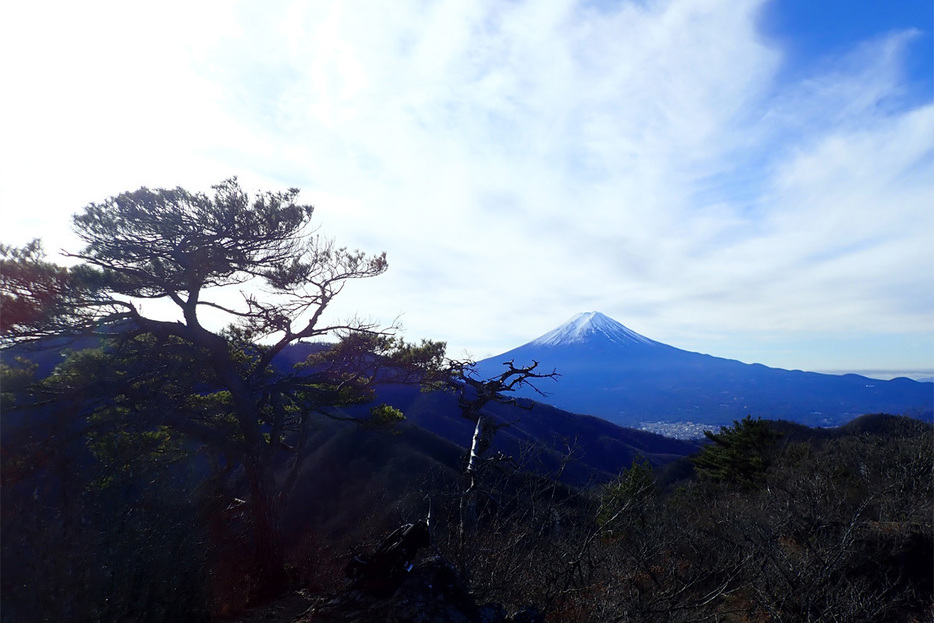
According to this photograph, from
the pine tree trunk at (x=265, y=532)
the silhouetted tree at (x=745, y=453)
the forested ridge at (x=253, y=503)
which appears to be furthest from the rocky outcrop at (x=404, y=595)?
the silhouetted tree at (x=745, y=453)

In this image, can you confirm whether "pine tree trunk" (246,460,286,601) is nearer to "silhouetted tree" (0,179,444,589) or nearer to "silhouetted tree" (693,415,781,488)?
"silhouetted tree" (0,179,444,589)

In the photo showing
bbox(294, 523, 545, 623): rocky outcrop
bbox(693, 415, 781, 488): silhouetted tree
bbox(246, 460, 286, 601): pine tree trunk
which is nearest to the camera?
bbox(294, 523, 545, 623): rocky outcrop

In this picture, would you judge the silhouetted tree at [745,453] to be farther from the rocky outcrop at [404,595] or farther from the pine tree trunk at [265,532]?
the rocky outcrop at [404,595]

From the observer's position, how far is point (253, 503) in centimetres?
782

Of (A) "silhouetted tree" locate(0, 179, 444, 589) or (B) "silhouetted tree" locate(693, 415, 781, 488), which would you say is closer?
(A) "silhouetted tree" locate(0, 179, 444, 589)

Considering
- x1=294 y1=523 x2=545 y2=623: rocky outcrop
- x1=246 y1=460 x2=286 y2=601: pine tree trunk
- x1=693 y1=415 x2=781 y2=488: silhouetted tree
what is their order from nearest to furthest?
x1=294 y1=523 x2=545 y2=623: rocky outcrop → x1=246 y1=460 x2=286 y2=601: pine tree trunk → x1=693 y1=415 x2=781 y2=488: silhouetted tree

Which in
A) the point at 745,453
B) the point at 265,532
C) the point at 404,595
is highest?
the point at 404,595

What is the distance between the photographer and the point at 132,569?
367 centimetres

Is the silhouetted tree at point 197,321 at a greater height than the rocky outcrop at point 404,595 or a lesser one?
greater

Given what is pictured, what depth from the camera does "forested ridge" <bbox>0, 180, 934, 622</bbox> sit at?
12.5 feet

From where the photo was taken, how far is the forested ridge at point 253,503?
380 cm

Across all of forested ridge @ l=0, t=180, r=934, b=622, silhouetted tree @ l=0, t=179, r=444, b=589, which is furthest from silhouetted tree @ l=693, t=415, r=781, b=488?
silhouetted tree @ l=0, t=179, r=444, b=589

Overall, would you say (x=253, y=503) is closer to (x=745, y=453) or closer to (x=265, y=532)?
(x=265, y=532)

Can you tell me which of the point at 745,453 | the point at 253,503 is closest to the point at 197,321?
the point at 253,503
